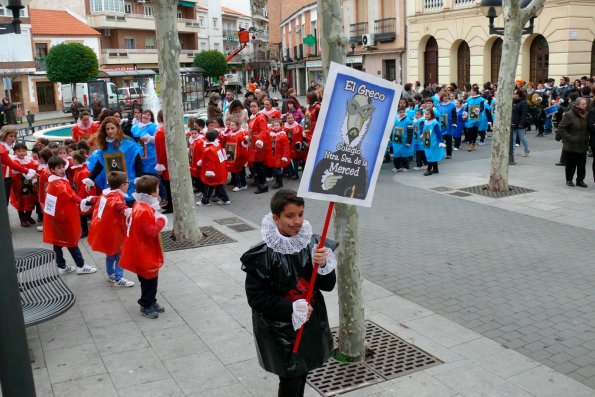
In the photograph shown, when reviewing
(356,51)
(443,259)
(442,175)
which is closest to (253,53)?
(356,51)

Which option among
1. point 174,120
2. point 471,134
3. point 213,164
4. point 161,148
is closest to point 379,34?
point 471,134

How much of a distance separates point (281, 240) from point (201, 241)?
5.49 meters

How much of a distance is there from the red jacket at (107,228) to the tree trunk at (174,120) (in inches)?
81.5

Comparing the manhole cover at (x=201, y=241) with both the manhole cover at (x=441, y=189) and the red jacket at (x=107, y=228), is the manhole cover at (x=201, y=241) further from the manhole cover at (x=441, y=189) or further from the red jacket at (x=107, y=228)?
the manhole cover at (x=441, y=189)

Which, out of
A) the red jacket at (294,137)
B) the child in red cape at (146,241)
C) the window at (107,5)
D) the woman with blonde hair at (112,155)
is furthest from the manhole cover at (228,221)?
the window at (107,5)

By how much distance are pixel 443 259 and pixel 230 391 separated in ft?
13.4

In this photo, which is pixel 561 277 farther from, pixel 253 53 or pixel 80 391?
pixel 253 53

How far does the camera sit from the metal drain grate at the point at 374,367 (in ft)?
16.1

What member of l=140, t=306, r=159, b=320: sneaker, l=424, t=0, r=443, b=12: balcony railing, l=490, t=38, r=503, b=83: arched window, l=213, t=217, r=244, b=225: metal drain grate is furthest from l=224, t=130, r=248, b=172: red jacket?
l=424, t=0, r=443, b=12: balcony railing

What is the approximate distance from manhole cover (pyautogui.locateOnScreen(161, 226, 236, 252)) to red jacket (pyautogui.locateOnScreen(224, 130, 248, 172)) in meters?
3.23

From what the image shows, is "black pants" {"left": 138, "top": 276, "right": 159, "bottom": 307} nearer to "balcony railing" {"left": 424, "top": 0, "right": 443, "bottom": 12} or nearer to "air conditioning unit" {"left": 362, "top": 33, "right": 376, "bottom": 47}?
"balcony railing" {"left": 424, "top": 0, "right": 443, "bottom": 12}

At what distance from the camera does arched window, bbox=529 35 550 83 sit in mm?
27375

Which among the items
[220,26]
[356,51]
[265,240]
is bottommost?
[265,240]

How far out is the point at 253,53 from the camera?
92375 mm
